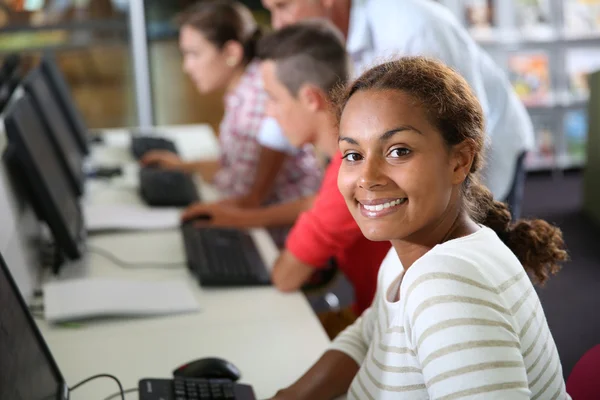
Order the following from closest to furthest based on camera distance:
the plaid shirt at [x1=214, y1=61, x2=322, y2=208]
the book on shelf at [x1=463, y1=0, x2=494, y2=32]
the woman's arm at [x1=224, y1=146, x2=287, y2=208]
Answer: the woman's arm at [x1=224, y1=146, x2=287, y2=208], the plaid shirt at [x1=214, y1=61, x2=322, y2=208], the book on shelf at [x1=463, y1=0, x2=494, y2=32]

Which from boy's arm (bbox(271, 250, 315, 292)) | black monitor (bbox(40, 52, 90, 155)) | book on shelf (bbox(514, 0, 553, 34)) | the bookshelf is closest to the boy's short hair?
boy's arm (bbox(271, 250, 315, 292))

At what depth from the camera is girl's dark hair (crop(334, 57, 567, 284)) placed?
1.07 m

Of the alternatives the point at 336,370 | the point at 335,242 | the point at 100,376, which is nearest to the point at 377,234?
the point at 336,370

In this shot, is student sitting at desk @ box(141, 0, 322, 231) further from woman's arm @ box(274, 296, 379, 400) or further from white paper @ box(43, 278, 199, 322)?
woman's arm @ box(274, 296, 379, 400)

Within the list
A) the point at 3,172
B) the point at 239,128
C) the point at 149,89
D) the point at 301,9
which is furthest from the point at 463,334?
the point at 149,89

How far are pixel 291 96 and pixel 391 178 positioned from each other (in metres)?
0.98

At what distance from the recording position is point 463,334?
940 millimetres

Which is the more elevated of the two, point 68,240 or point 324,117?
point 324,117

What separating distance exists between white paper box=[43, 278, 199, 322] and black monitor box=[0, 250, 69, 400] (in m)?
0.43

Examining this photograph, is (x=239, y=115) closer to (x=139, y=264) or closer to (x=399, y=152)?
(x=139, y=264)

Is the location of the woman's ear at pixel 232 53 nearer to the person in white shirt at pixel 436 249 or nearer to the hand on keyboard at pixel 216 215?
the hand on keyboard at pixel 216 215

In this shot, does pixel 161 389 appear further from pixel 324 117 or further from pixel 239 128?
pixel 239 128

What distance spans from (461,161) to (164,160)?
238cm

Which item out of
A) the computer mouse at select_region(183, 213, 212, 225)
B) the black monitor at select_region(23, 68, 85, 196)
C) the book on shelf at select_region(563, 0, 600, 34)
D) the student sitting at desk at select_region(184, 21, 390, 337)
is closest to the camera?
the student sitting at desk at select_region(184, 21, 390, 337)
